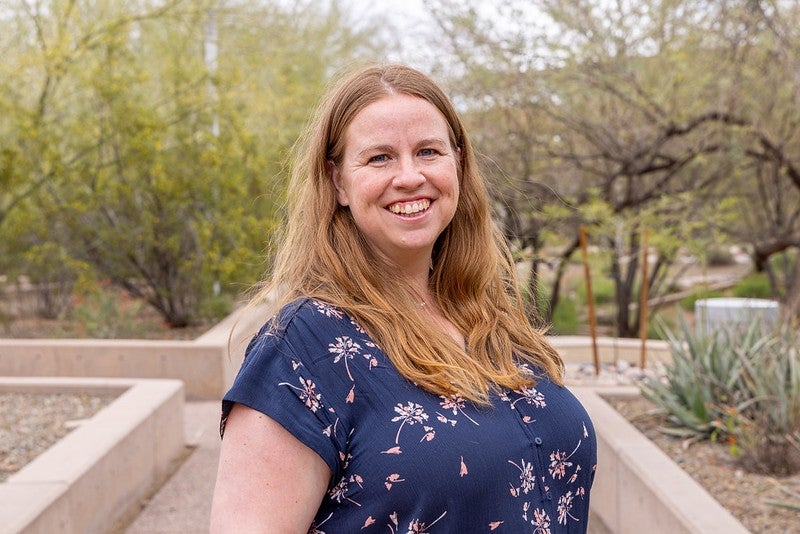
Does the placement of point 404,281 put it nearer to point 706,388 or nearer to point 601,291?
point 706,388

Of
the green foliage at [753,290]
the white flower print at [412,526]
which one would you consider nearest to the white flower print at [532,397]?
the white flower print at [412,526]

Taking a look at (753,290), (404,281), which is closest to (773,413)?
(404,281)

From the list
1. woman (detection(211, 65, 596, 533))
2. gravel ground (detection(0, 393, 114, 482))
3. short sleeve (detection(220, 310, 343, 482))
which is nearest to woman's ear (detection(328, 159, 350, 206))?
woman (detection(211, 65, 596, 533))

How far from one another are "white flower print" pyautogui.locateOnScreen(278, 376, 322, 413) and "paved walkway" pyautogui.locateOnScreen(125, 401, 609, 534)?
3.73m

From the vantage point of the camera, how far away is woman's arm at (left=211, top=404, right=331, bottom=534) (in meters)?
1.77

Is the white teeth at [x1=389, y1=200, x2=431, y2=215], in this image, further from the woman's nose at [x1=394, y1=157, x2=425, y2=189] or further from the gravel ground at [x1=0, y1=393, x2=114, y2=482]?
the gravel ground at [x1=0, y1=393, x2=114, y2=482]

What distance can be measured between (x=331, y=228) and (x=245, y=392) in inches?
21.6

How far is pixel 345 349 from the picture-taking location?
6.41 ft

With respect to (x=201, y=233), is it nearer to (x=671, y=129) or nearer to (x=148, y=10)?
(x=148, y=10)

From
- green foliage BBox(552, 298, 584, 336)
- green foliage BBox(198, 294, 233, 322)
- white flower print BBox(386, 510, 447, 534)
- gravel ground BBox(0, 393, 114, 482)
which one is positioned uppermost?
white flower print BBox(386, 510, 447, 534)

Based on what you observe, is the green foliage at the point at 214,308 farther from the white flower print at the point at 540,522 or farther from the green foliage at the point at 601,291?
the white flower print at the point at 540,522

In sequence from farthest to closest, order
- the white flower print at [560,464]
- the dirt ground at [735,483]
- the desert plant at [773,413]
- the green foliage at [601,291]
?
the green foliage at [601,291] → the desert plant at [773,413] → the dirt ground at [735,483] → the white flower print at [560,464]

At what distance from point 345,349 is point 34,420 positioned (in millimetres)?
5218

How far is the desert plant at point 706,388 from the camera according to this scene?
576cm
